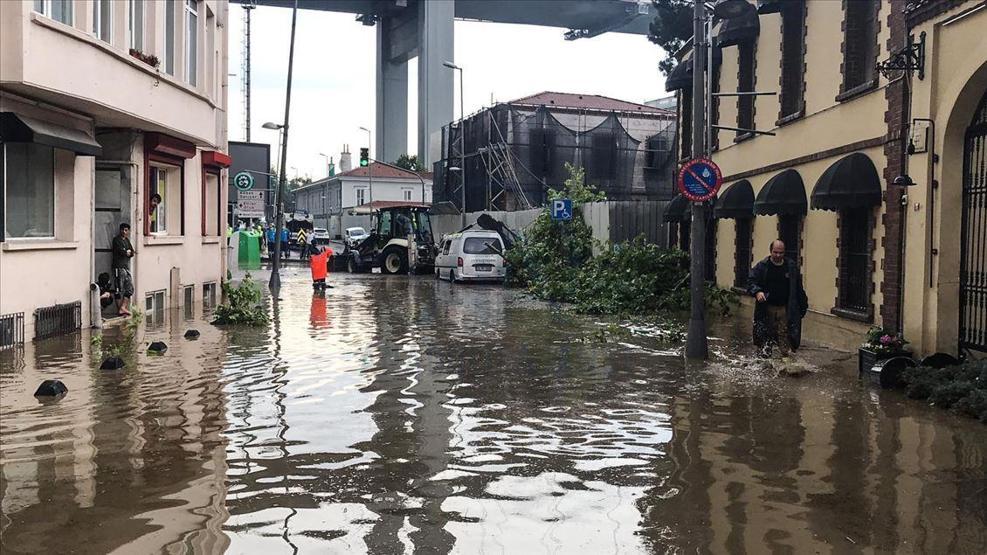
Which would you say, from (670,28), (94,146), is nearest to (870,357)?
(94,146)

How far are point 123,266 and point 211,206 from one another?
8556 millimetres

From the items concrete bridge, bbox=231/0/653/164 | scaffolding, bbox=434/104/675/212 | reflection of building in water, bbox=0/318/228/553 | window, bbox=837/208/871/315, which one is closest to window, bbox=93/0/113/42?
reflection of building in water, bbox=0/318/228/553

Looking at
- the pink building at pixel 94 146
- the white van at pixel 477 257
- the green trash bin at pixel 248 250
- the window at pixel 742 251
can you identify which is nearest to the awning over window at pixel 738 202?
the window at pixel 742 251

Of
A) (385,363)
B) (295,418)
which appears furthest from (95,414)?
(385,363)

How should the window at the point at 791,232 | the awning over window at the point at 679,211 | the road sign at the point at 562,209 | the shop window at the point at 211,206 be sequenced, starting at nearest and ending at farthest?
the window at the point at 791,232 → the awning over window at the point at 679,211 → the shop window at the point at 211,206 → the road sign at the point at 562,209

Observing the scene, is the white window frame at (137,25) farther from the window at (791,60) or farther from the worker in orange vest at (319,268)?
the window at (791,60)

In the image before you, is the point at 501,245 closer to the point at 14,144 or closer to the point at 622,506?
the point at 14,144

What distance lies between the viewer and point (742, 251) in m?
19.4

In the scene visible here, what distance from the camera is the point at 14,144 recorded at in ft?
44.8

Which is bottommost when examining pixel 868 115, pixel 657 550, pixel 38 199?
pixel 657 550

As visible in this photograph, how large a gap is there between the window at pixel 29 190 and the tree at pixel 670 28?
2170cm

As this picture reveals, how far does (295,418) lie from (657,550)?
438cm

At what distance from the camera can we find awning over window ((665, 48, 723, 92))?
20.7m

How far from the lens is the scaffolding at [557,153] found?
1796 inches
